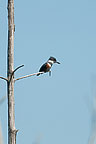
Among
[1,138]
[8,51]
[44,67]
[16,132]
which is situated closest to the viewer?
[1,138]

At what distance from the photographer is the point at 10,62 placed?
5344 millimetres

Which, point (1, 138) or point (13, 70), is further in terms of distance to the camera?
point (13, 70)

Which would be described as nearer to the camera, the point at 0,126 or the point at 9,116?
the point at 0,126

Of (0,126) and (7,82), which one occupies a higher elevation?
(7,82)

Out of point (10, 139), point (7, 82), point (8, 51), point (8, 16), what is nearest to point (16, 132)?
point (10, 139)

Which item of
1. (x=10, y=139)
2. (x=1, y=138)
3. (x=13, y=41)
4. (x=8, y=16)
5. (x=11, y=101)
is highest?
(x=8, y=16)

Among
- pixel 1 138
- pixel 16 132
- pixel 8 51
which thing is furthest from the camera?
pixel 8 51

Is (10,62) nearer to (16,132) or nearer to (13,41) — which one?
(13,41)

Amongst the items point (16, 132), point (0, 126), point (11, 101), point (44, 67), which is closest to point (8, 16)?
point (11, 101)

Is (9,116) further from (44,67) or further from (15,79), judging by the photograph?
(44,67)

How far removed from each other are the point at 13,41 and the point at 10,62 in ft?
1.08

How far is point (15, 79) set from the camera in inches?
208

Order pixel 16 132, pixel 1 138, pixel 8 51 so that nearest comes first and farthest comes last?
pixel 1 138 < pixel 16 132 < pixel 8 51

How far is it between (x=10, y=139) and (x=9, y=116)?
317 millimetres
